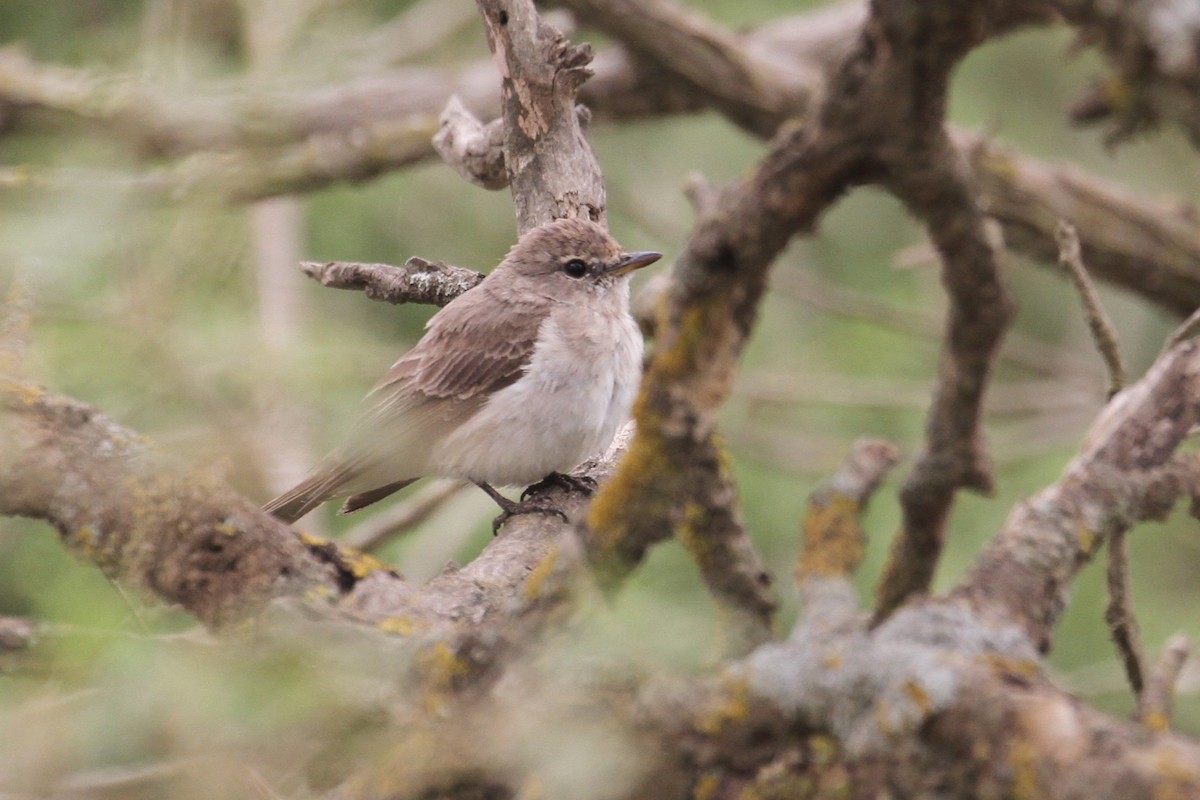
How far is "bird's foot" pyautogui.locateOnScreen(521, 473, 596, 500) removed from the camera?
5.18 meters

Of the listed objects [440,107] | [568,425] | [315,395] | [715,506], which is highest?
[440,107]

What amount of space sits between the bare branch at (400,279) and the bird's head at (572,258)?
263 millimetres

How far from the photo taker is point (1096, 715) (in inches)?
80.3

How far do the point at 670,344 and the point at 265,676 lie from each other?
881 millimetres

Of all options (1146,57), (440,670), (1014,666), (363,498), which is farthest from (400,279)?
(1146,57)

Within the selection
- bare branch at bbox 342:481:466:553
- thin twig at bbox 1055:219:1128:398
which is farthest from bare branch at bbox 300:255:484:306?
thin twig at bbox 1055:219:1128:398

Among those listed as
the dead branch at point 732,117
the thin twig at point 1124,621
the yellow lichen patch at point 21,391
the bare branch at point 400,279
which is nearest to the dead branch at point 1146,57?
the dead branch at point 732,117

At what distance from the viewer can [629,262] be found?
592cm

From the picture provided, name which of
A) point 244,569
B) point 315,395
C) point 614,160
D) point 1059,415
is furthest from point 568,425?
point 614,160

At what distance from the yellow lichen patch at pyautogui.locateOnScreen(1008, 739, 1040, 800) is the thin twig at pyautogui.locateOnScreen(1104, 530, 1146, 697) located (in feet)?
3.96

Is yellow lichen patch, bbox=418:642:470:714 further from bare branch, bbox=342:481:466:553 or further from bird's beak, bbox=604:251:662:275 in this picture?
bare branch, bbox=342:481:466:553

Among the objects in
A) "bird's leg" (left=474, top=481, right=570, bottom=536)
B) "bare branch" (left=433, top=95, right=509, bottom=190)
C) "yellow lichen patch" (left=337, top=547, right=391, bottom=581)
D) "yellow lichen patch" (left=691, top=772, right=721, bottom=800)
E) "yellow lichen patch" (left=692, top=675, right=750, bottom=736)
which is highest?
"bare branch" (left=433, top=95, right=509, bottom=190)

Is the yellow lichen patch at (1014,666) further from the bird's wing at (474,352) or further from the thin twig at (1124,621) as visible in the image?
the bird's wing at (474,352)

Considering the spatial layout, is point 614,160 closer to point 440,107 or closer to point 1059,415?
point 440,107
